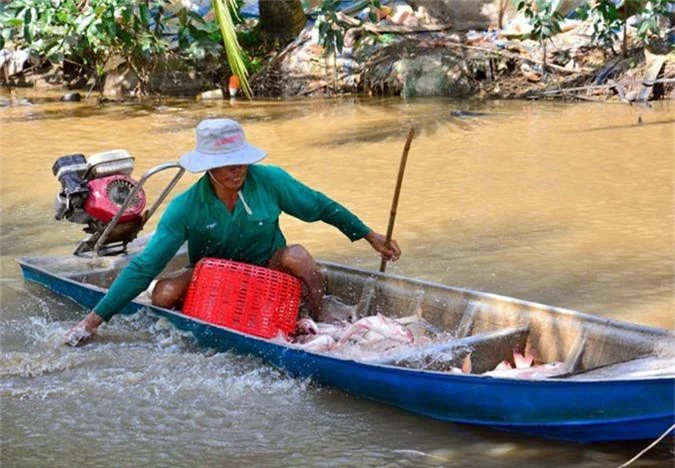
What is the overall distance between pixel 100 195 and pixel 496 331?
251 cm

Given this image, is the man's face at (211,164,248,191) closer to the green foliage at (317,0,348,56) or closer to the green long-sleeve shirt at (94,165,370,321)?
the green long-sleeve shirt at (94,165,370,321)

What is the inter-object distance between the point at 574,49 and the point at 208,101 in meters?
4.64

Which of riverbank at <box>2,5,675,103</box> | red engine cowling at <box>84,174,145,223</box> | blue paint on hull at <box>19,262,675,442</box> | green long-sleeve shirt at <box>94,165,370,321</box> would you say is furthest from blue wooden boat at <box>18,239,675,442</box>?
riverbank at <box>2,5,675,103</box>

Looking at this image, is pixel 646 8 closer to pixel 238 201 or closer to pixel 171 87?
pixel 171 87

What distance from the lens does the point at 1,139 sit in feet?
39.0

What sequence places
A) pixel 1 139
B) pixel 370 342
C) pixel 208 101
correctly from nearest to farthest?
pixel 370 342 < pixel 1 139 < pixel 208 101

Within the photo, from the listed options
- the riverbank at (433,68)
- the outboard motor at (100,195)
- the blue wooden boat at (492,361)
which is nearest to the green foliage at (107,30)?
the riverbank at (433,68)

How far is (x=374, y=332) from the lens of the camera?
16.0 ft

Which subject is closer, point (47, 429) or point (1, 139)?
point (47, 429)

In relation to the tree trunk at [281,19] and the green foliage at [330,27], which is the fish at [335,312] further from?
the tree trunk at [281,19]

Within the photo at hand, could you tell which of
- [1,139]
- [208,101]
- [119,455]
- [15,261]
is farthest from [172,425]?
[208,101]

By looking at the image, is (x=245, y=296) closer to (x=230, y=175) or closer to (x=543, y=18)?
(x=230, y=175)

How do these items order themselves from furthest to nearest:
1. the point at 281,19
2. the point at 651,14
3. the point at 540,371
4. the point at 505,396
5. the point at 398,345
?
the point at 281,19, the point at 651,14, the point at 398,345, the point at 540,371, the point at 505,396

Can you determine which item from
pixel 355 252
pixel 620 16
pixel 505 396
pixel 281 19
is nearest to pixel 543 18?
pixel 620 16
